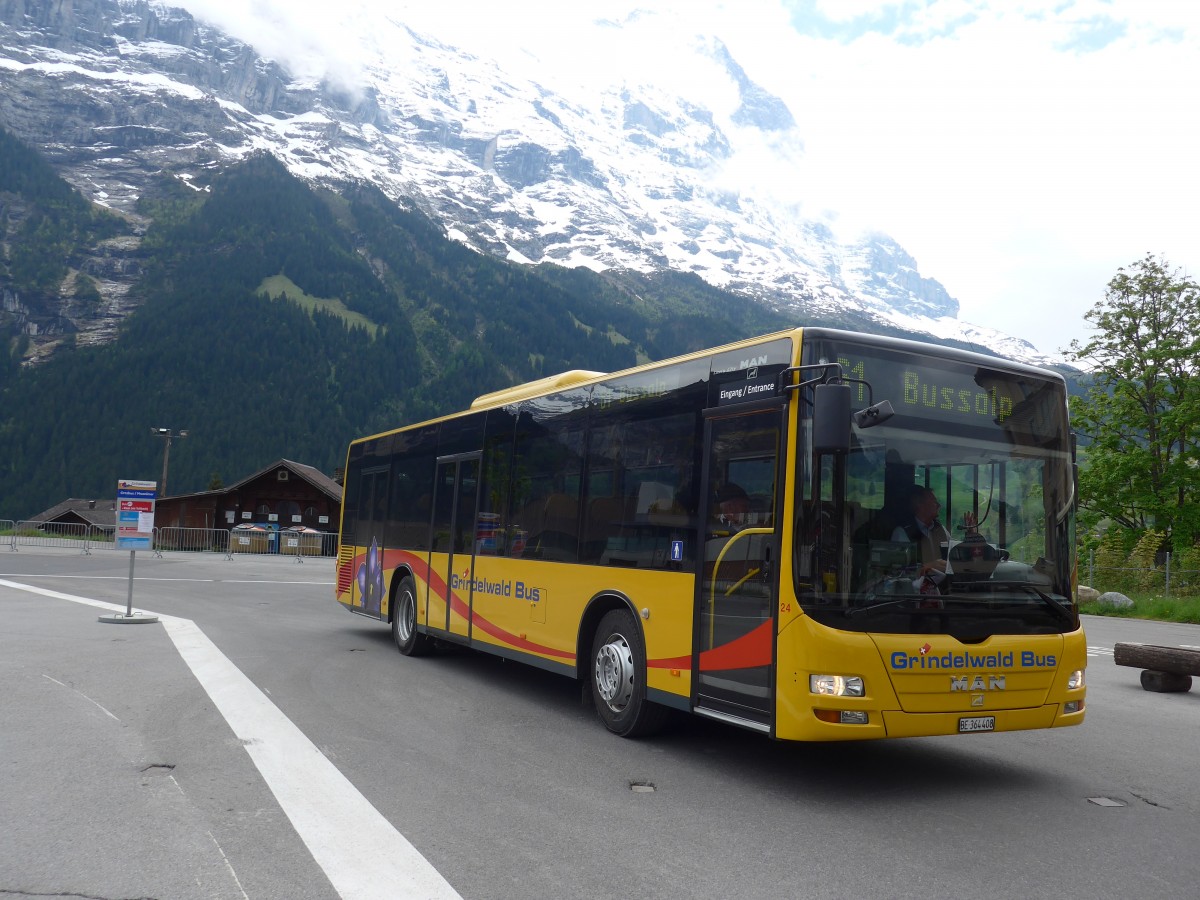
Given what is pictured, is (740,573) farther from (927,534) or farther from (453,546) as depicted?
(453,546)

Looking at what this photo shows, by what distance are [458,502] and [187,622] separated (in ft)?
23.2

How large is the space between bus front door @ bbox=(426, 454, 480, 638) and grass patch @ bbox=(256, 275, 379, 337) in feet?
503

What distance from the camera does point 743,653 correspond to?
648 centimetres

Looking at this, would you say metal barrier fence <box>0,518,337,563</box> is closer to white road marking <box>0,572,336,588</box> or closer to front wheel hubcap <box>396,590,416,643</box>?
white road marking <box>0,572,336,588</box>

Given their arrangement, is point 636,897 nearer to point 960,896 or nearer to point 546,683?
point 960,896

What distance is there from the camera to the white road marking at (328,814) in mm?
4426

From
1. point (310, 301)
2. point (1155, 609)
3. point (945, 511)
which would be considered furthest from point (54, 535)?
point (310, 301)

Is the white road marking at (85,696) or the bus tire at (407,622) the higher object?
the bus tire at (407,622)

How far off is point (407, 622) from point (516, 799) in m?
7.02

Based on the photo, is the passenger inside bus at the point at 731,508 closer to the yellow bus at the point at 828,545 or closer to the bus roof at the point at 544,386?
the yellow bus at the point at 828,545

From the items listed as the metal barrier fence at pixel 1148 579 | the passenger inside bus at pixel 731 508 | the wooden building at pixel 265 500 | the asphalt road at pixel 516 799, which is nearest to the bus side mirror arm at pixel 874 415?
the passenger inside bus at pixel 731 508

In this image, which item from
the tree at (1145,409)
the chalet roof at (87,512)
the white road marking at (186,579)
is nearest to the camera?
the white road marking at (186,579)

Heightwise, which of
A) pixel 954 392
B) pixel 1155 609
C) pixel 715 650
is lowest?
pixel 1155 609

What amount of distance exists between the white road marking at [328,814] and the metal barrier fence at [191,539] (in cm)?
3957
